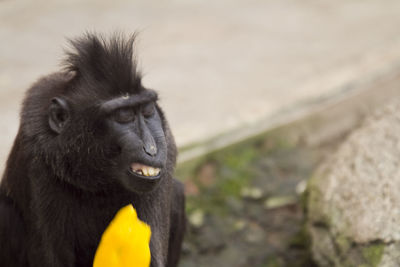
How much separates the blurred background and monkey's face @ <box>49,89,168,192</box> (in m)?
1.17

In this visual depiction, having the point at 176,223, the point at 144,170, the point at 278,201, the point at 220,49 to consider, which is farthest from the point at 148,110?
the point at 220,49

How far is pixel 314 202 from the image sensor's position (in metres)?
5.03

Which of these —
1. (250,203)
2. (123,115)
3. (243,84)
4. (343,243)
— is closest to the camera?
(123,115)

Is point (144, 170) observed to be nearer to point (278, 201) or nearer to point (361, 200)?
point (361, 200)

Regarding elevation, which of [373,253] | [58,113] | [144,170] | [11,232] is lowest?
[373,253]

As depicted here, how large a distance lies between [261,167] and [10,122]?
2677 mm

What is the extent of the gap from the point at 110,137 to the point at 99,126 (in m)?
0.10

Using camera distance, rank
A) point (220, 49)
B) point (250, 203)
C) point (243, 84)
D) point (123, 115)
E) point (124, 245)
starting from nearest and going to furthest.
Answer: point (124, 245) → point (123, 115) → point (250, 203) → point (243, 84) → point (220, 49)

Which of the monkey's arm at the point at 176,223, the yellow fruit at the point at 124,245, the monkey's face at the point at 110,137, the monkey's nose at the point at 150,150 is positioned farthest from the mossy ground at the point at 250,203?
the monkey's nose at the point at 150,150

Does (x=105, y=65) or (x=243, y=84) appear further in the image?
(x=243, y=84)

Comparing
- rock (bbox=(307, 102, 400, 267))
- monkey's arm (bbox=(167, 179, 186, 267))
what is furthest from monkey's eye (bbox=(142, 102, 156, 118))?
rock (bbox=(307, 102, 400, 267))

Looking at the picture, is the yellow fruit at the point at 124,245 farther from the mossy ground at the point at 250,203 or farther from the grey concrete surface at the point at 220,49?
the grey concrete surface at the point at 220,49

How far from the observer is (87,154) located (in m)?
3.80

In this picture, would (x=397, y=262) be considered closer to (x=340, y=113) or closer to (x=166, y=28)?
(x=340, y=113)
